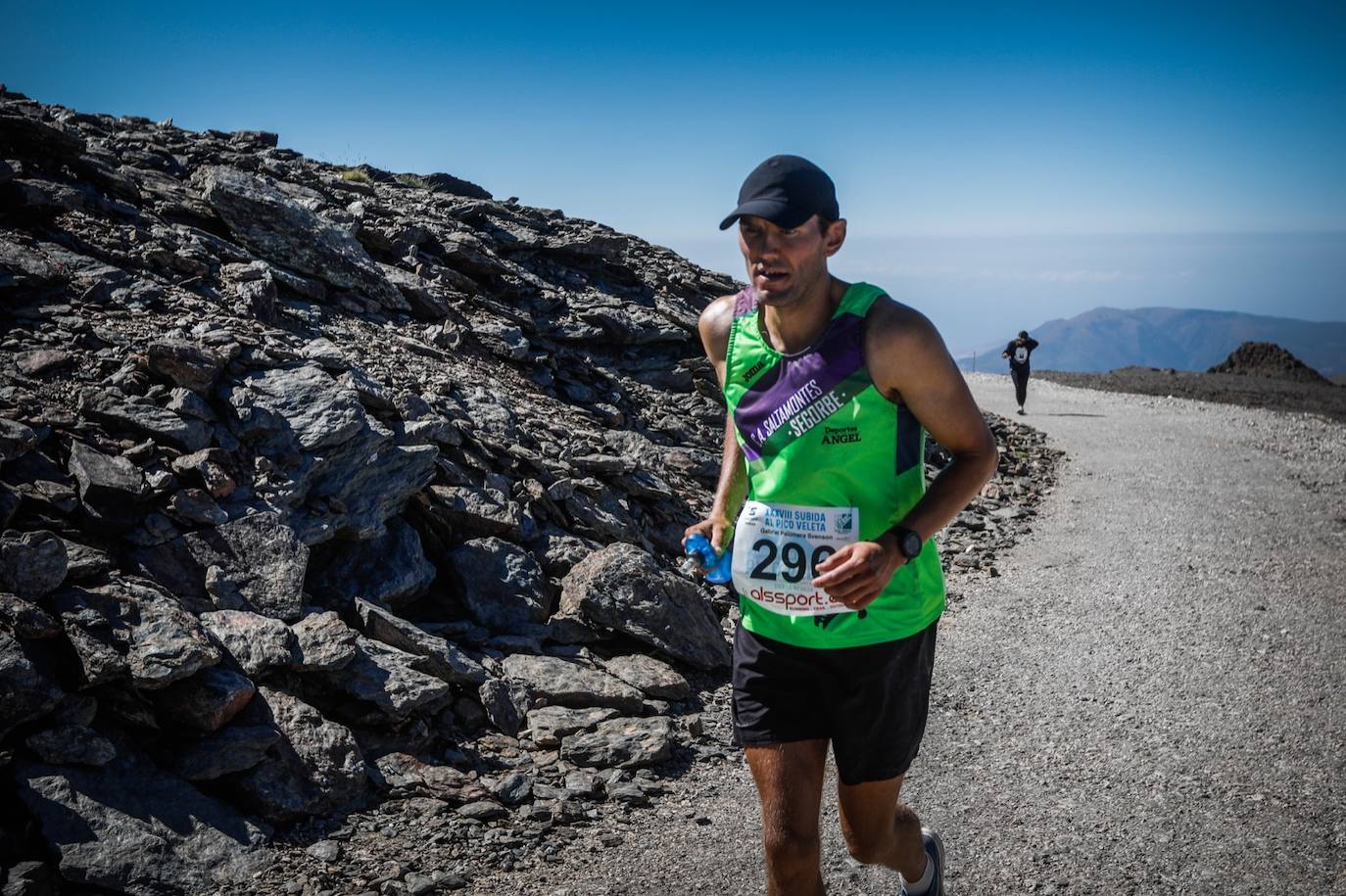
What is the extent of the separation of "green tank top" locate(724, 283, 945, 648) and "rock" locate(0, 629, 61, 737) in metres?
3.63

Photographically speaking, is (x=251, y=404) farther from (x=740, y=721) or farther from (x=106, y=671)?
(x=740, y=721)

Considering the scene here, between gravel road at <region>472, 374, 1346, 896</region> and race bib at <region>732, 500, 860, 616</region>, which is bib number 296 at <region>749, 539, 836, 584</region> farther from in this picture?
gravel road at <region>472, 374, 1346, 896</region>

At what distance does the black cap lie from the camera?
119 inches

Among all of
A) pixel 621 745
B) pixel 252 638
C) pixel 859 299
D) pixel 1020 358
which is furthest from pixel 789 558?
pixel 1020 358

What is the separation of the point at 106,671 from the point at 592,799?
268 cm

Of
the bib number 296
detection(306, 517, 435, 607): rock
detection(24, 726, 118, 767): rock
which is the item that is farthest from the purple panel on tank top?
detection(306, 517, 435, 607): rock

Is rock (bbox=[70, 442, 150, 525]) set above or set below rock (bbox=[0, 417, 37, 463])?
below

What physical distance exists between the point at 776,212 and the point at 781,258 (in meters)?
0.17

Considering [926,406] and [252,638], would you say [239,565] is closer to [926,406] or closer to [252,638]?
[252,638]

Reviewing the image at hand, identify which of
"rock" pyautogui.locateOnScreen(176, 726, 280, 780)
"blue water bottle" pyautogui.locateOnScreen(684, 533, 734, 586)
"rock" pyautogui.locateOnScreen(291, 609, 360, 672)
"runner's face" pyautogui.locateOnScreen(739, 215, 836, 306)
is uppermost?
"runner's face" pyautogui.locateOnScreen(739, 215, 836, 306)

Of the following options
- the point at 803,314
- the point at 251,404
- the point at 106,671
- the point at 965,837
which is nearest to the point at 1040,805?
the point at 965,837

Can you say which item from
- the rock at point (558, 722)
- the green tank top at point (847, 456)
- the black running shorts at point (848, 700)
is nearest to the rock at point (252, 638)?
the rock at point (558, 722)

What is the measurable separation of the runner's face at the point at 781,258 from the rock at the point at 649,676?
382 centimetres

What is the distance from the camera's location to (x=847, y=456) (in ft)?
10.3
